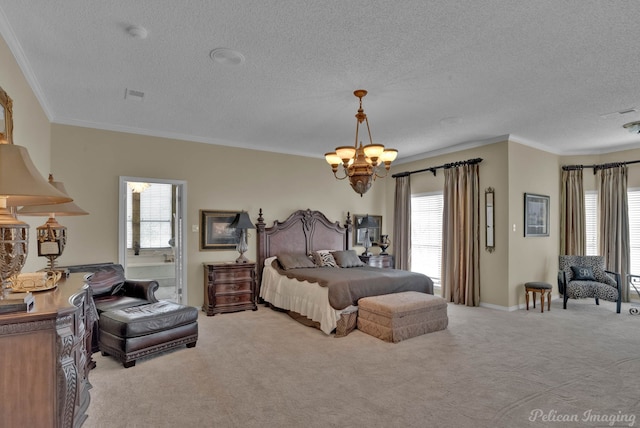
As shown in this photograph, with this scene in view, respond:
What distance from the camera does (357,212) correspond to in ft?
23.8

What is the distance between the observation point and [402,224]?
7219mm

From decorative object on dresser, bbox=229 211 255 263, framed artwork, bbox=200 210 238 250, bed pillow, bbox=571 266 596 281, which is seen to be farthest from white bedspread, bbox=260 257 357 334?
bed pillow, bbox=571 266 596 281

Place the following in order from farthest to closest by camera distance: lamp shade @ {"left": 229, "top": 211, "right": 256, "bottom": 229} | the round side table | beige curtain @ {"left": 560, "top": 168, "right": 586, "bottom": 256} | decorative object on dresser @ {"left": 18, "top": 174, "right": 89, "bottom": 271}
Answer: beige curtain @ {"left": 560, "top": 168, "right": 586, "bottom": 256} < lamp shade @ {"left": 229, "top": 211, "right": 256, "bottom": 229} < the round side table < decorative object on dresser @ {"left": 18, "top": 174, "right": 89, "bottom": 271}

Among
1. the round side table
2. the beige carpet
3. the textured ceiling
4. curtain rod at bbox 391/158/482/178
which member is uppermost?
the textured ceiling

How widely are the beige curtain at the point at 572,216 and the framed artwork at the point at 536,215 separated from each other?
22.2 inches

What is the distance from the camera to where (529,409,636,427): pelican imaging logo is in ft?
7.66

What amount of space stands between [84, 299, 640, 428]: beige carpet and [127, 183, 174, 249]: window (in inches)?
143

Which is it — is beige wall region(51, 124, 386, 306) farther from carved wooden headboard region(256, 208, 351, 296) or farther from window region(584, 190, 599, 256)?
window region(584, 190, 599, 256)

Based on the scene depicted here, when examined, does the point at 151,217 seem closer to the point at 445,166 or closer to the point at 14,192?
the point at 445,166

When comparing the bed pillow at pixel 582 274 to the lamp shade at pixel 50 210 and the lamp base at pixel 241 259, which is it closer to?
the lamp base at pixel 241 259

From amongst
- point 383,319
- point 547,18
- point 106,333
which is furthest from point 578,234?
point 106,333

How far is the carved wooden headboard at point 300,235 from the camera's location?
596 centimetres

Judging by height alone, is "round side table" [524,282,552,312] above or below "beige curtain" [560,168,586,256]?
below

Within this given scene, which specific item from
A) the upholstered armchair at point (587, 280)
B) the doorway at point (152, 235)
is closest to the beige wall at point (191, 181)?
the doorway at point (152, 235)
